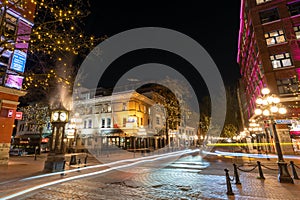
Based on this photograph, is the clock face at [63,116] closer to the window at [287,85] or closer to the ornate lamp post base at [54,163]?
the ornate lamp post base at [54,163]

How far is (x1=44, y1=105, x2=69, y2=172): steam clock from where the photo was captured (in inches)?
416

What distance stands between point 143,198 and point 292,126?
71.8 feet

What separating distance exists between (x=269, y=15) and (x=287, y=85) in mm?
10039

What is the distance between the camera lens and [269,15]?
77.9 ft

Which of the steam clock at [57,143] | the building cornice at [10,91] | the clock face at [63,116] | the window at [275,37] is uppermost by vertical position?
the window at [275,37]

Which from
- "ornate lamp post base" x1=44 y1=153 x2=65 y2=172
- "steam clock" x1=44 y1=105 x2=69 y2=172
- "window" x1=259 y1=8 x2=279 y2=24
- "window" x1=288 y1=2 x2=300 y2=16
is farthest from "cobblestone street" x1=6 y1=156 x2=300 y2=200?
"window" x1=288 y1=2 x2=300 y2=16

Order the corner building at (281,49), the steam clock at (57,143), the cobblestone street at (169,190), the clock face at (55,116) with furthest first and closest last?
the corner building at (281,49) < the clock face at (55,116) < the steam clock at (57,143) < the cobblestone street at (169,190)

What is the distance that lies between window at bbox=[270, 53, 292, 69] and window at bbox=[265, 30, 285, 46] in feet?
6.20

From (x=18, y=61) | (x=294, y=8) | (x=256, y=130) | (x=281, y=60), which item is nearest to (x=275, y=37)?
(x=281, y=60)

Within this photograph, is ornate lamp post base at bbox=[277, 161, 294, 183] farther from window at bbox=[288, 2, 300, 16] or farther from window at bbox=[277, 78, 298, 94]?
window at bbox=[288, 2, 300, 16]

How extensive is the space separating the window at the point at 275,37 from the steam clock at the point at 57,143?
84.3ft

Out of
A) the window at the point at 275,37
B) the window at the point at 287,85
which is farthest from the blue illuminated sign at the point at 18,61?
the window at the point at 275,37

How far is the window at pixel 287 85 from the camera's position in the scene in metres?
20.8

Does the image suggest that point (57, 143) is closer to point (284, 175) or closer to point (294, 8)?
point (284, 175)
